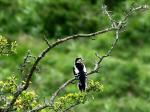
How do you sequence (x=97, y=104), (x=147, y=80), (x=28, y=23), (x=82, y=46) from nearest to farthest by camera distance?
(x=97, y=104) → (x=147, y=80) → (x=82, y=46) → (x=28, y=23)

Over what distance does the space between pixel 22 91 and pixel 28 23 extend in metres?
14.5

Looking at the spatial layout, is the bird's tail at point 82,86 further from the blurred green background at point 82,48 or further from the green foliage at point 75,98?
the blurred green background at point 82,48

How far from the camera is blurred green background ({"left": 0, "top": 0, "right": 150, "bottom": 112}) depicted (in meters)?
18.5

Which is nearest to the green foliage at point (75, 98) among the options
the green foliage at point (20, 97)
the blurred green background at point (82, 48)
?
the green foliage at point (20, 97)

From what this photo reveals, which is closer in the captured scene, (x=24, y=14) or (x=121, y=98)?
(x=121, y=98)

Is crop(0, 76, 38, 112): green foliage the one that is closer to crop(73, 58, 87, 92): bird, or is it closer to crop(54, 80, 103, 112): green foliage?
crop(54, 80, 103, 112): green foliage

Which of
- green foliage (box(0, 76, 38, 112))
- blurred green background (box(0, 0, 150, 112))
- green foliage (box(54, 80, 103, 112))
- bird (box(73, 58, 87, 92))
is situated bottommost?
green foliage (box(54, 80, 103, 112))

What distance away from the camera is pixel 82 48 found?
2111 cm

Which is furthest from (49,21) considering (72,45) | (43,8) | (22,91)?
(22,91)

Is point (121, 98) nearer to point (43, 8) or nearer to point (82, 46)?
point (82, 46)

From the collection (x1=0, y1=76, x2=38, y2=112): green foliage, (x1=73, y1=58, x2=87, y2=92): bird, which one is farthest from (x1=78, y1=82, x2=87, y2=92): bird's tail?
(x1=0, y1=76, x2=38, y2=112): green foliage

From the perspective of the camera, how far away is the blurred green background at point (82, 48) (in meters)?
18.5

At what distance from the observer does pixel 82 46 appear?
2139 centimetres

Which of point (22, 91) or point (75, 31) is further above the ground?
point (75, 31)
